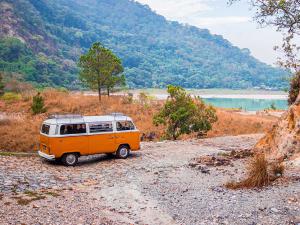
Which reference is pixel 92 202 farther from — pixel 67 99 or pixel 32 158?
pixel 67 99

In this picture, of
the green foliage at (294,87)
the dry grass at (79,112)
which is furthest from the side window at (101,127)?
the dry grass at (79,112)

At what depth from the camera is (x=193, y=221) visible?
10148 millimetres

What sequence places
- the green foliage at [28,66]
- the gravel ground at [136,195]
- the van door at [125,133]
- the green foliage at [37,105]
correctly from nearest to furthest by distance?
the gravel ground at [136,195]
the van door at [125,133]
the green foliage at [37,105]
the green foliage at [28,66]

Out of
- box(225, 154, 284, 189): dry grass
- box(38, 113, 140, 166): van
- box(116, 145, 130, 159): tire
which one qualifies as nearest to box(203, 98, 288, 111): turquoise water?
box(116, 145, 130, 159): tire

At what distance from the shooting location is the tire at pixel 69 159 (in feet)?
58.1

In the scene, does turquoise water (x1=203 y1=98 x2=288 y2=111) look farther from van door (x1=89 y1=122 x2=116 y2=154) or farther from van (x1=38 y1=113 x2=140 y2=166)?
van door (x1=89 y1=122 x2=116 y2=154)

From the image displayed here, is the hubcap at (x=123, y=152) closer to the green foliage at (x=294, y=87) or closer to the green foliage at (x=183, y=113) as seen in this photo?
the green foliage at (x=183, y=113)

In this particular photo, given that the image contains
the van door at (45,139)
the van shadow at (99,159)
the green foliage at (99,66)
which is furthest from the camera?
the green foliage at (99,66)

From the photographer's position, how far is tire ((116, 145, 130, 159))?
19.5 meters

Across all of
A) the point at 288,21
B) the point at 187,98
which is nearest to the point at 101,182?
the point at 288,21

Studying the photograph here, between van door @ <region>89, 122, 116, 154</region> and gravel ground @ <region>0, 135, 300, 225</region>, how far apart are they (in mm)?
756

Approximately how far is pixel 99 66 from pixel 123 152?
104ft

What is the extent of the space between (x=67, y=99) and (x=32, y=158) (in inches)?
1491

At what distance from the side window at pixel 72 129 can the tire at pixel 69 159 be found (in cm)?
105
